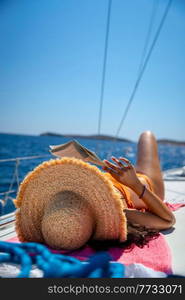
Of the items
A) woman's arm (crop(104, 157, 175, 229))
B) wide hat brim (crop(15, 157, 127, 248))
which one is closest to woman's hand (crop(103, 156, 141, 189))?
woman's arm (crop(104, 157, 175, 229))

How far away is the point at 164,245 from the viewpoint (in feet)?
5.21

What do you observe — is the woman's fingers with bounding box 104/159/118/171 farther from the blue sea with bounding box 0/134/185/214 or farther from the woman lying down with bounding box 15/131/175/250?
the blue sea with bounding box 0/134/185/214

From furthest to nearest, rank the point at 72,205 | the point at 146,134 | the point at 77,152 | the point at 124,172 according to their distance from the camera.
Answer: the point at 146,134
the point at 77,152
the point at 124,172
the point at 72,205

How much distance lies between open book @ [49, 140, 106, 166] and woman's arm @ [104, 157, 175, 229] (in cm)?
8

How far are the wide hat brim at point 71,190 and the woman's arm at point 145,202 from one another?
0.65ft

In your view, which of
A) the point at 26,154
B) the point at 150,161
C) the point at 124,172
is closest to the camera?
the point at 124,172

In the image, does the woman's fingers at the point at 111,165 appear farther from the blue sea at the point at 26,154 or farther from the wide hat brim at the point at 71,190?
the blue sea at the point at 26,154

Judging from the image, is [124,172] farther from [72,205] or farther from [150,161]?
[150,161]

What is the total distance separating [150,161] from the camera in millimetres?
2576

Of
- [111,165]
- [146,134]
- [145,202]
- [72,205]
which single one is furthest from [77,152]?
[146,134]

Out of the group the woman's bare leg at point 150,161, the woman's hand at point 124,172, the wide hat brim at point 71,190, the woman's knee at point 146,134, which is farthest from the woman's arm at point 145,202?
the woman's knee at point 146,134

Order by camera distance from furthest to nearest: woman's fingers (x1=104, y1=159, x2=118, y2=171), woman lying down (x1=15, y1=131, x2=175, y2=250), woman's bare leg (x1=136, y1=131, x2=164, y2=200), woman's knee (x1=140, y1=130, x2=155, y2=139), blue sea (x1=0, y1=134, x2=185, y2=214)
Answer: blue sea (x1=0, y1=134, x2=185, y2=214)
woman's knee (x1=140, y1=130, x2=155, y2=139)
woman's bare leg (x1=136, y1=131, x2=164, y2=200)
woman's fingers (x1=104, y1=159, x2=118, y2=171)
woman lying down (x1=15, y1=131, x2=175, y2=250)

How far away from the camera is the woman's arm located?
1.52 metres

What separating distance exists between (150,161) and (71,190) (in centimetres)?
143
